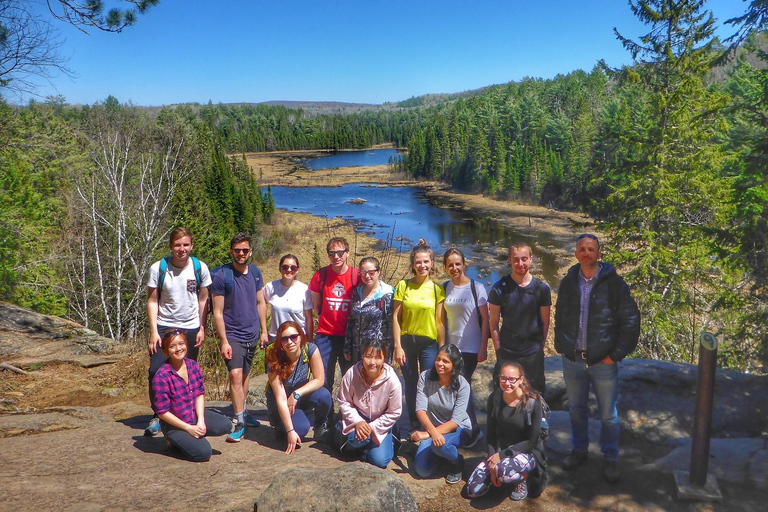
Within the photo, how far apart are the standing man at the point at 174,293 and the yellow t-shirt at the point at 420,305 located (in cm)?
179

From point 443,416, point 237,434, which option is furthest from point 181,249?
point 443,416

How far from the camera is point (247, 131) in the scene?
137 meters

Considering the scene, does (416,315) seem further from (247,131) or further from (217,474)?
(247,131)

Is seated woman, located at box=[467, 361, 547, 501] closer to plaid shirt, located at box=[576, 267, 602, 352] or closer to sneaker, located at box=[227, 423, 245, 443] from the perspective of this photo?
plaid shirt, located at box=[576, 267, 602, 352]

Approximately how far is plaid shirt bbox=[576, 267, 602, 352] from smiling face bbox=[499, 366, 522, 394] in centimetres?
59

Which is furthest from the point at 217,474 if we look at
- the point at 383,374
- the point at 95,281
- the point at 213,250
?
the point at 213,250

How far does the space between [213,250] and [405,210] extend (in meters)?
32.8

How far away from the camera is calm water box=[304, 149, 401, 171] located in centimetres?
10344

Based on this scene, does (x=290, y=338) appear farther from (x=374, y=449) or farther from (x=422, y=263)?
(x=422, y=263)

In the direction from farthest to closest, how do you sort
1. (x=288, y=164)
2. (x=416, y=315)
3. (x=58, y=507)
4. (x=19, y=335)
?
1. (x=288, y=164)
2. (x=19, y=335)
3. (x=416, y=315)
4. (x=58, y=507)

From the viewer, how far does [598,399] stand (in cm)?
425

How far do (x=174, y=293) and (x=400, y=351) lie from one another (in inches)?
80.8

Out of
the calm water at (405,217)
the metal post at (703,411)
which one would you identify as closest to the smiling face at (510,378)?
the metal post at (703,411)

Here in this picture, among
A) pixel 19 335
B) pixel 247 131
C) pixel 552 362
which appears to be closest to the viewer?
pixel 552 362
